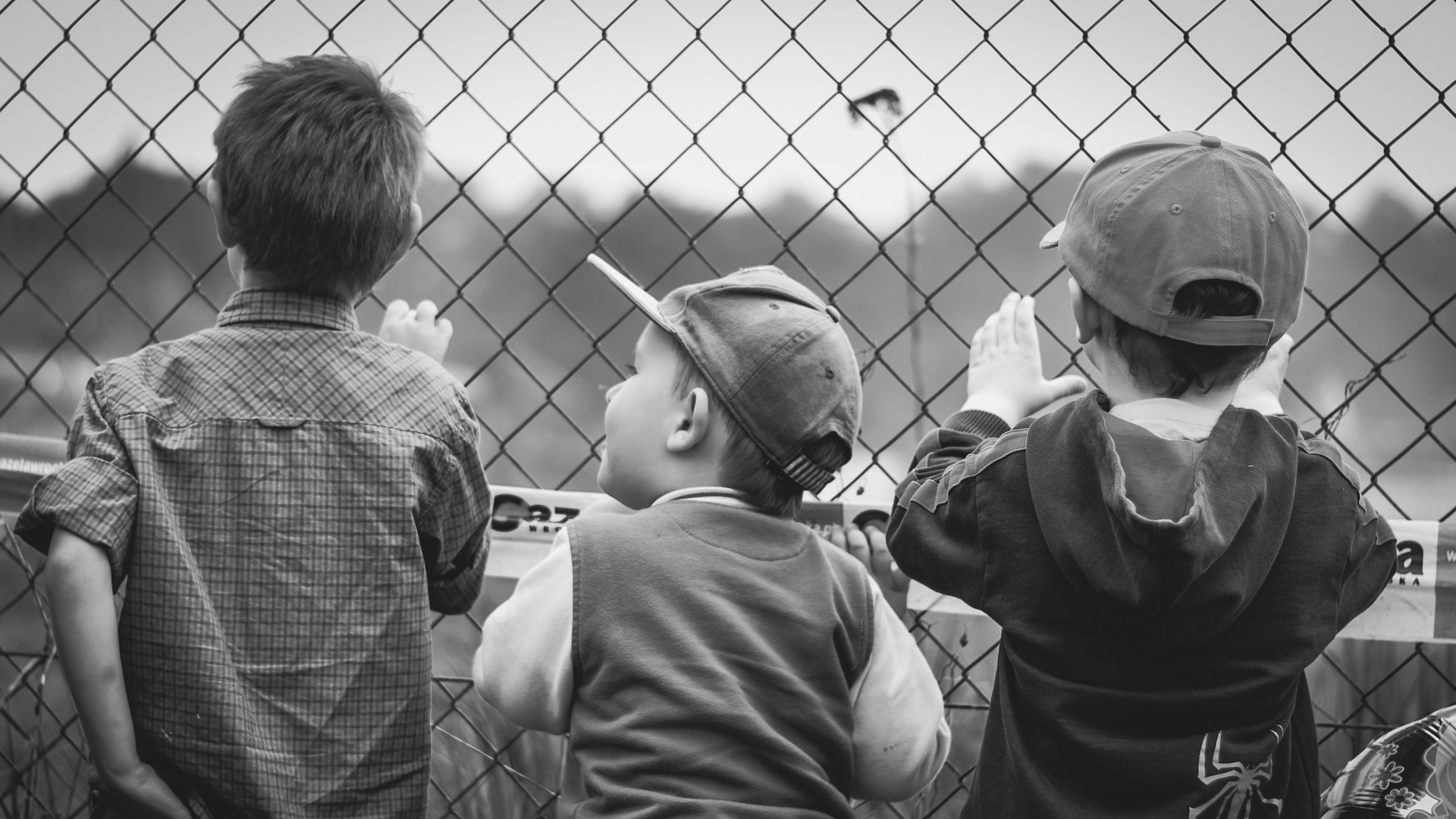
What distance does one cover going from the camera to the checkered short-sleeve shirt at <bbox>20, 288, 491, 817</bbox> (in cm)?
148

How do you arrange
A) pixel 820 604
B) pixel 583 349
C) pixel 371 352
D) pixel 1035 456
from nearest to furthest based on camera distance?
pixel 1035 456 < pixel 820 604 < pixel 371 352 < pixel 583 349

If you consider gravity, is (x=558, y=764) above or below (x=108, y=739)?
below

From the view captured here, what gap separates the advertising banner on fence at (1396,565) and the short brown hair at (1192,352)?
64 cm

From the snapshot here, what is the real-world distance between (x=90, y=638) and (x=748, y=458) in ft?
2.76

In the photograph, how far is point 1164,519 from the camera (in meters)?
1.27

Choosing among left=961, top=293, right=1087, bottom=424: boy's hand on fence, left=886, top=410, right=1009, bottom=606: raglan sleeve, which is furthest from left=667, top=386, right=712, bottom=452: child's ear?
left=961, top=293, right=1087, bottom=424: boy's hand on fence

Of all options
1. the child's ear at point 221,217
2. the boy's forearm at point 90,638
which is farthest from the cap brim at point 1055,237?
the boy's forearm at point 90,638

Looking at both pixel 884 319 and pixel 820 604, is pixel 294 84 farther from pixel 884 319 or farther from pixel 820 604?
pixel 884 319

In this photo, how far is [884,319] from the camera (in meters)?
2.88

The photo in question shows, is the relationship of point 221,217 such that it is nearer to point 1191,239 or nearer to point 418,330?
point 418,330

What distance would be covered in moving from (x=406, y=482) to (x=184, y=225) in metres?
2.22

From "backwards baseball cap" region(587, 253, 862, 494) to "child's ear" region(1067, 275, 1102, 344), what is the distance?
0.31 meters

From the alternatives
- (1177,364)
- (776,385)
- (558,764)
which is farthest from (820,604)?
(558,764)

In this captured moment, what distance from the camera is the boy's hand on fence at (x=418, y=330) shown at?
1919 millimetres
